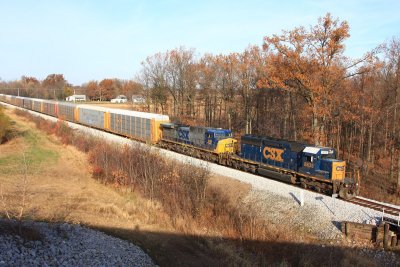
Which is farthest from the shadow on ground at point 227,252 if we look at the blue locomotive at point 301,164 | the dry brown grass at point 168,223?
the blue locomotive at point 301,164

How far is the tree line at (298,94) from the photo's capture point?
95.5 feet

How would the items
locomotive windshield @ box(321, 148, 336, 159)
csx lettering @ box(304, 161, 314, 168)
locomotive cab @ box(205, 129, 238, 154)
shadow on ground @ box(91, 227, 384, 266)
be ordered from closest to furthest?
shadow on ground @ box(91, 227, 384, 266) < locomotive windshield @ box(321, 148, 336, 159) < csx lettering @ box(304, 161, 314, 168) < locomotive cab @ box(205, 129, 238, 154)

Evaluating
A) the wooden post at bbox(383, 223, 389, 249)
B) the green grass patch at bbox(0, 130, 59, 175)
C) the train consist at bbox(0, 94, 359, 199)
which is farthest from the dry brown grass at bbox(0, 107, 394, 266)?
the green grass patch at bbox(0, 130, 59, 175)

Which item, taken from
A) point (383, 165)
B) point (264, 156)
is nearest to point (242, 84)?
point (383, 165)

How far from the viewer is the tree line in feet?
95.5

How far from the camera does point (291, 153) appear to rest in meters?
22.8

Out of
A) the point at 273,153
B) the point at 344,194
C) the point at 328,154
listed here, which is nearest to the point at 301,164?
the point at 328,154

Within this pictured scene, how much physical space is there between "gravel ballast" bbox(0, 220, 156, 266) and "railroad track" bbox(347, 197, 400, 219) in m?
12.2

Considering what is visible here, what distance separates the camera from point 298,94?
34.8 m

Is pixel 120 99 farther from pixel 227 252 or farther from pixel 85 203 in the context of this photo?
pixel 227 252

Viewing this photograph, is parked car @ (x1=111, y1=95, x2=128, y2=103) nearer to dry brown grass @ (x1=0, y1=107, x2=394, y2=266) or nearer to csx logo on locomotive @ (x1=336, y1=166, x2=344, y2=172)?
dry brown grass @ (x1=0, y1=107, x2=394, y2=266)

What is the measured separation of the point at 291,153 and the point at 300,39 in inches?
483

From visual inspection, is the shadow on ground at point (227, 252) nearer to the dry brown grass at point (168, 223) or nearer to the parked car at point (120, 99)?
the dry brown grass at point (168, 223)

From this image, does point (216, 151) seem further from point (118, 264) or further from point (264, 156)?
point (118, 264)
